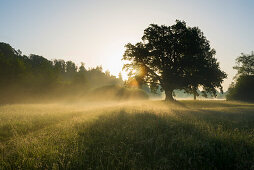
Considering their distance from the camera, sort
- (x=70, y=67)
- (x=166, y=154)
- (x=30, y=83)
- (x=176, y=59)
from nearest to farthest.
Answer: (x=166, y=154)
(x=176, y=59)
(x=30, y=83)
(x=70, y=67)

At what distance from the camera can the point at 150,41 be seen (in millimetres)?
28828

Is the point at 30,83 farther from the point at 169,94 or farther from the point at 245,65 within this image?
the point at 245,65

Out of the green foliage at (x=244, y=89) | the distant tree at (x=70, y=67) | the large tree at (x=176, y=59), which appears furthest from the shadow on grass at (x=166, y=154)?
the distant tree at (x=70, y=67)

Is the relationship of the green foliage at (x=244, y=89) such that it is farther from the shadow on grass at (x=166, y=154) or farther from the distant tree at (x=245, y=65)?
the shadow on grass at (x=166, y=154)

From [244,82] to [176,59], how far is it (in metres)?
28.2

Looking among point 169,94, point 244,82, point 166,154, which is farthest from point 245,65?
point 166,154

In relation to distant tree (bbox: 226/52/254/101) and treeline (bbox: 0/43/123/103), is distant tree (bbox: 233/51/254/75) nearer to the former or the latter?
distant tree (bbox: 226/52/254/101)

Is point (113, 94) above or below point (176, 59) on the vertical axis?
below

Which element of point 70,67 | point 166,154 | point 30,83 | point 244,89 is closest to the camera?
point 166,154

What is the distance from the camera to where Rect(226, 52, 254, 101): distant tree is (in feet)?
Result: 143

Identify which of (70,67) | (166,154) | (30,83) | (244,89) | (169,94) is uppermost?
(70,67)

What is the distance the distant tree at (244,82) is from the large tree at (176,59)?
22.4m

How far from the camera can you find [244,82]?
145 ft

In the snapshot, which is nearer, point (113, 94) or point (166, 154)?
point (166, 154)
